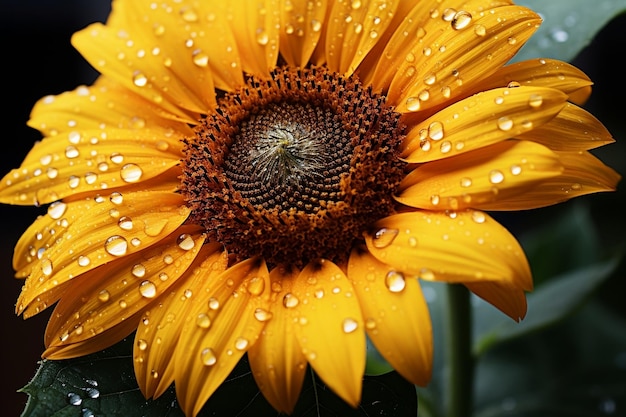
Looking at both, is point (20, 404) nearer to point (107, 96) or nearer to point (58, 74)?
point (107, 96)

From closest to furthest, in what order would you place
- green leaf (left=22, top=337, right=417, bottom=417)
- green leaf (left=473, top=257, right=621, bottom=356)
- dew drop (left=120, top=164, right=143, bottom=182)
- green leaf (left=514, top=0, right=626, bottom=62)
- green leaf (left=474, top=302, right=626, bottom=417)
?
green leaf (left=22, top=337, right=417, bottom=417)
dew drop (left=120, top=164, right=143, bottom=182)
green leaf (left=514, top=0, right=626, bottom=62)
green leaf (left=473, top=257, right=621, bottom=356)
green leaf (left=474, top=302, right=626, bottom=417)

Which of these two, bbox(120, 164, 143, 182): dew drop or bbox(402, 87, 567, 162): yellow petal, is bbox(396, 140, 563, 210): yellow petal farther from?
bbox(120, 164, 143, 182): dew drop

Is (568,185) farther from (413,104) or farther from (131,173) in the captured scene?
(131,173)

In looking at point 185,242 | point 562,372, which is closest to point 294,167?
point 185,242

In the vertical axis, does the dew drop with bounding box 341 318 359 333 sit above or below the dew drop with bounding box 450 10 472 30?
below

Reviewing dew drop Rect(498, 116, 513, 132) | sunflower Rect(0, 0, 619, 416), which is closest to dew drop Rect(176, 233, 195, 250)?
sunflower Rect(0, 0, 619, 416)

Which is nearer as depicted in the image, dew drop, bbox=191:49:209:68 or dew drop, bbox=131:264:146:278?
dew drop, bbox=131:264:146:278

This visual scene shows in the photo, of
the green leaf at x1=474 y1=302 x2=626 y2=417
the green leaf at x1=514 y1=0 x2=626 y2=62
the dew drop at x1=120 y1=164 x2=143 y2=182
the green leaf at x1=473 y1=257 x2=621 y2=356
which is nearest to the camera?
the dew drop at x1=120 y1=164 x2=143 y2=182
